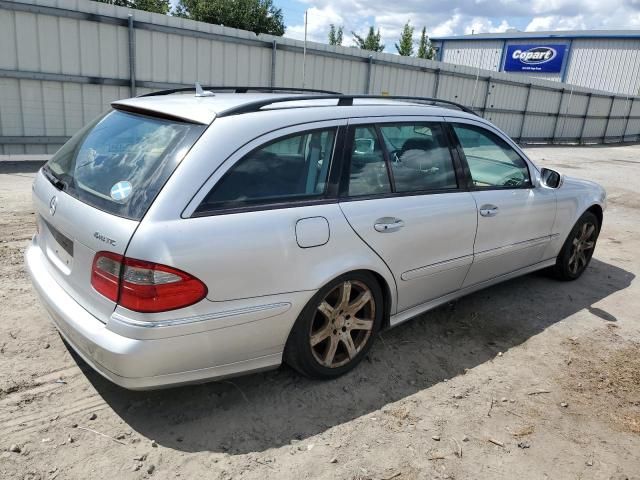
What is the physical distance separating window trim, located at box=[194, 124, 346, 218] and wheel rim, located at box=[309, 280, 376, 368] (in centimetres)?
51

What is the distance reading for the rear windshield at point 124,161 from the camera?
2469mm

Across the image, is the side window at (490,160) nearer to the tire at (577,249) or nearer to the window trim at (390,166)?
the window trim at (390,166)

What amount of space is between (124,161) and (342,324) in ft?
4.90

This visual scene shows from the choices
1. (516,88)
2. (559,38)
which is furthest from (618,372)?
(559,38)

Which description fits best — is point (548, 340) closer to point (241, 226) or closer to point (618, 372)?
point (618, 372)

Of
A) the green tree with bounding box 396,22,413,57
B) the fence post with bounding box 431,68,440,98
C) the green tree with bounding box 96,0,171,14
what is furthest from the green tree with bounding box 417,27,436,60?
the fence post with bounding box 431,68,440,98

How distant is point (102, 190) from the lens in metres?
2.62

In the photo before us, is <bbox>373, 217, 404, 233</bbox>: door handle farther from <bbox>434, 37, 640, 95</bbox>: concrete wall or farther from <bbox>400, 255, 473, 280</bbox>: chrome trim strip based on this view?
<bbox>434, 37, 640, 95</bbox>: concrete wall

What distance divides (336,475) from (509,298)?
2.80 m

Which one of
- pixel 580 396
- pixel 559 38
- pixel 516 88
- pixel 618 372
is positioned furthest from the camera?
pixel 559 38

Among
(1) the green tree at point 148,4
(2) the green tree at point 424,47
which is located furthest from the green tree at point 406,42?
(1) the green tree at point 148,4

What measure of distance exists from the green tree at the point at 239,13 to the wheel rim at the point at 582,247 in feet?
104

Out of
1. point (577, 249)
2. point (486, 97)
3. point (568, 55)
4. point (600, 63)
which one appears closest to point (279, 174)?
point (577, 249)

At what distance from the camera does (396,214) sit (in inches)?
125
